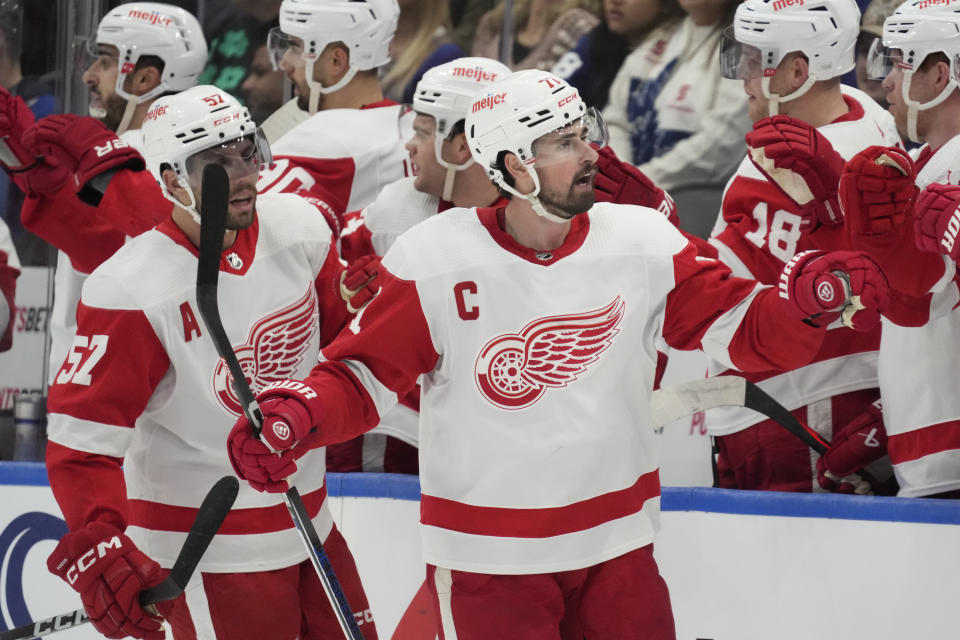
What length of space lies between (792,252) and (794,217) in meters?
0.09

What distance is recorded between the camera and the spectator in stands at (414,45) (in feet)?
17.6

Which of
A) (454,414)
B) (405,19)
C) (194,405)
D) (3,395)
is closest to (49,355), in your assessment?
(3,395)

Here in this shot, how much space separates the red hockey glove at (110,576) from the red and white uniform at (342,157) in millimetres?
1547

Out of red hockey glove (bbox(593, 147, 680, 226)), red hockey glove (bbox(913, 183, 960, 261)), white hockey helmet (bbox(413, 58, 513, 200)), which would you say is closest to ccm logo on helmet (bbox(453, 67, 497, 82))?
white hockey helmet (bbox(413, 58, 513, 200))

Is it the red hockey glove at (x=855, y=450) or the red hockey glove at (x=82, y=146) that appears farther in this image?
the red hockey glove at (x=82, y=146)

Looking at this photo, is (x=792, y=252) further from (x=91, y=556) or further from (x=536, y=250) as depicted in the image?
(x=91, y=556)

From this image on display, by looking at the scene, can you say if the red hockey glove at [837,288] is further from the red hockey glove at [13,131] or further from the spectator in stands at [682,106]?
the red hockey glove at [13,131]

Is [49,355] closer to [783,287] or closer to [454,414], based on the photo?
[454,414]

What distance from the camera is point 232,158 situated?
10.4ft

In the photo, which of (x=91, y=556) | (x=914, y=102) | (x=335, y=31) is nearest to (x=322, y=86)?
(x=335, y=31)

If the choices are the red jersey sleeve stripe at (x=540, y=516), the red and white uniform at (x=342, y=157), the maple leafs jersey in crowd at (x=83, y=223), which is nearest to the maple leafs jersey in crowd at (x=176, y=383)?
the red jersey sleeve stripe at (x=540, y=516)

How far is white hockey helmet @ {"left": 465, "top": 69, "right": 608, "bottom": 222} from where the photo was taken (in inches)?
111

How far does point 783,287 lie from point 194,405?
122 centimetres

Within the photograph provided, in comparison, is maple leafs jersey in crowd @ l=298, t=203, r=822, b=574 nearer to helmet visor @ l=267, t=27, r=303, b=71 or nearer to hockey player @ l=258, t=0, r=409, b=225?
hockey player @ l=258, t=0, r=409, b=225
